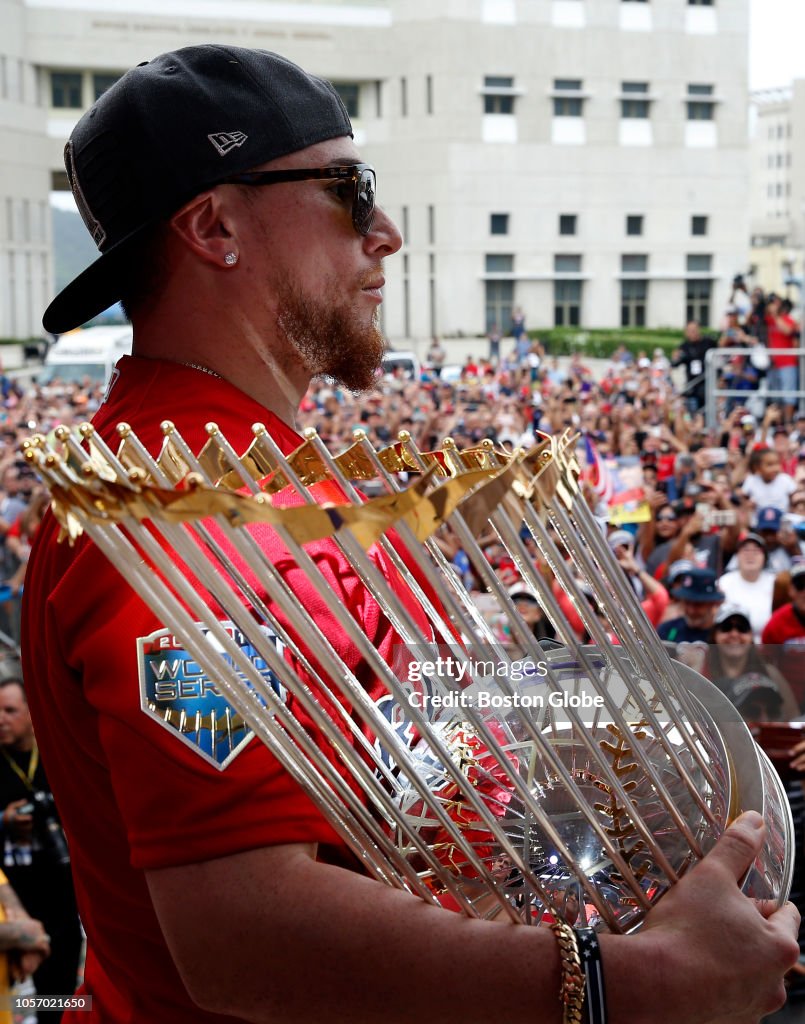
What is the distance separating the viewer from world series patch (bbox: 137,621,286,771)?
121cm

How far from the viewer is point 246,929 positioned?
3.82 ft

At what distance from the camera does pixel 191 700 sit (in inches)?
48.0

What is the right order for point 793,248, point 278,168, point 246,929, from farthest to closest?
point 793,248, point 278,168, point 246,929

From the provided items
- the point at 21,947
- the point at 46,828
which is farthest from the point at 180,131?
the point at 46,828

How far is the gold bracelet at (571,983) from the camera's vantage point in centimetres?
119

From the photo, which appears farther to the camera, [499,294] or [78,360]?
[499,294]

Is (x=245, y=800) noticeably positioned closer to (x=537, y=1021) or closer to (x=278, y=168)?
(x=537, y=1021)

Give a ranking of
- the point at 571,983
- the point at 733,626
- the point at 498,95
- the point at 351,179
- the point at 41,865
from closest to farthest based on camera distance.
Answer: the point at 571,983 < the point at 351,179 < the point at 41,865 < the point at 733,626 < the point at 498,95

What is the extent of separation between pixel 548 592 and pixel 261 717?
30 cm

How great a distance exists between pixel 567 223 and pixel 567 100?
4.66m

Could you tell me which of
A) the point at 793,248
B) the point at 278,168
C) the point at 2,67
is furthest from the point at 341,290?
the point at 793,248

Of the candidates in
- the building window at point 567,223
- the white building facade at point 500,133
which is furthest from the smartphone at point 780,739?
the building window at point 567,223

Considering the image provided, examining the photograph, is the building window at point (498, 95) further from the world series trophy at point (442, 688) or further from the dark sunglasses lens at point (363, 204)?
the world series trophy at point (442, 688)

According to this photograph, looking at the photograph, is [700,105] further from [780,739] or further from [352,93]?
[780,739]
